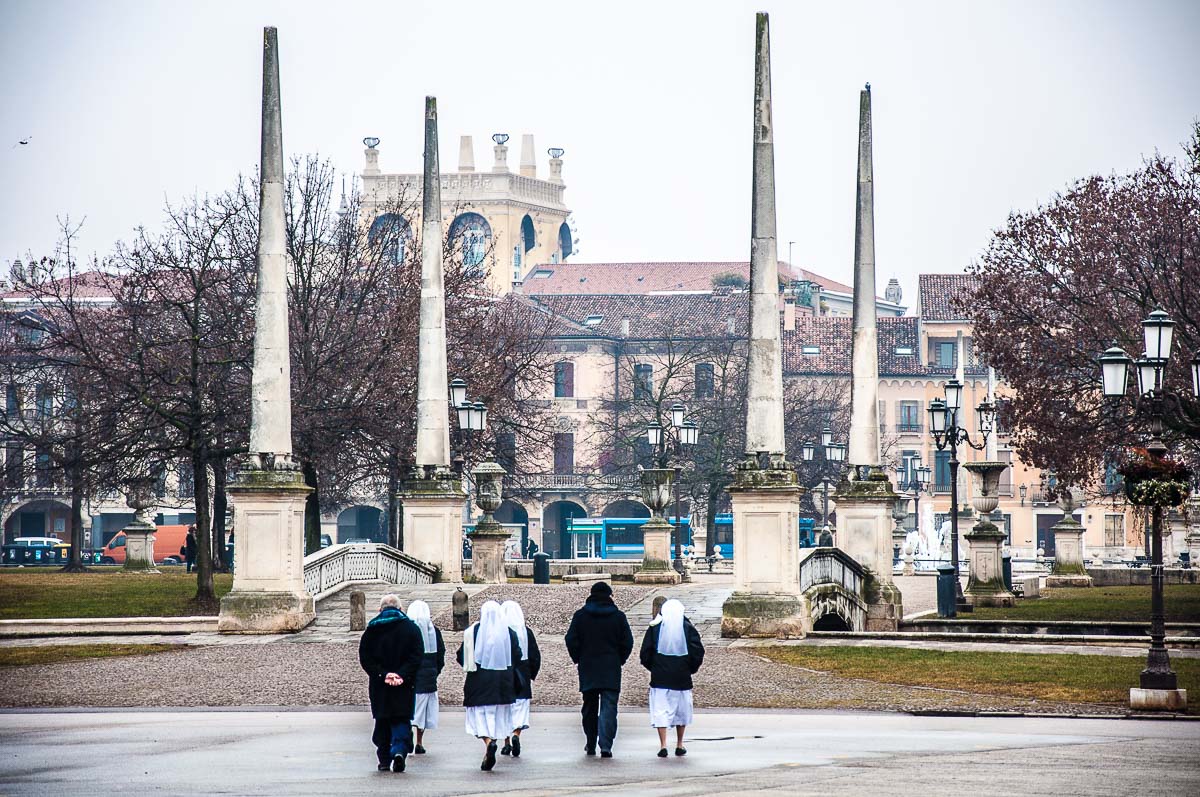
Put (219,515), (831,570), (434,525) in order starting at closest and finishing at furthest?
(831,570) → (434,525) → (219,515)

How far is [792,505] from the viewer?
30.1m

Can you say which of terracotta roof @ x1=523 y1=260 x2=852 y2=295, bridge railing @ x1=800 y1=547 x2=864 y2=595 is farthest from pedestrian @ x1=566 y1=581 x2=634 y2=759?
terracotta roof @ x1=523 y1=260 x2=852 y2=295

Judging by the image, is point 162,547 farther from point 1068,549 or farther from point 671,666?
point 671,666

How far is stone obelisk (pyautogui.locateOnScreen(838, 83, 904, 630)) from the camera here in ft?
119

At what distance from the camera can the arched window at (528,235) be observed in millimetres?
148125

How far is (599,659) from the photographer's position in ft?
60.4

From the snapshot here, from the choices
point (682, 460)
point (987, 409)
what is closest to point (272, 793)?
point (987, 409)

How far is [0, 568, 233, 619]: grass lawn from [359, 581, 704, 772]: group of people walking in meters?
18.9

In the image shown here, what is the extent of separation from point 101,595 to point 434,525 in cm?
832

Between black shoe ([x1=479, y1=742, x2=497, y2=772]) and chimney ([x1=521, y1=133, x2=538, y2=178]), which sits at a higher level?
chimney ([x1=521, y1=133, x2=538, y2=178])

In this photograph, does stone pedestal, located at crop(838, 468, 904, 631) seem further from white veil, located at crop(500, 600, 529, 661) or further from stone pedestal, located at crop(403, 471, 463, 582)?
white veil, located at crop(500, 600, 529, 661)

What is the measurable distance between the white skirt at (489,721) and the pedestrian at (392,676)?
54cm

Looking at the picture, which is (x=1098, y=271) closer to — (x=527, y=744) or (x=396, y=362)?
(x=396, y=362)

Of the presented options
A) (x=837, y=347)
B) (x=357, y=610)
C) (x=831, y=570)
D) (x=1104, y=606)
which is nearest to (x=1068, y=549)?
(x=1104, y=606)
